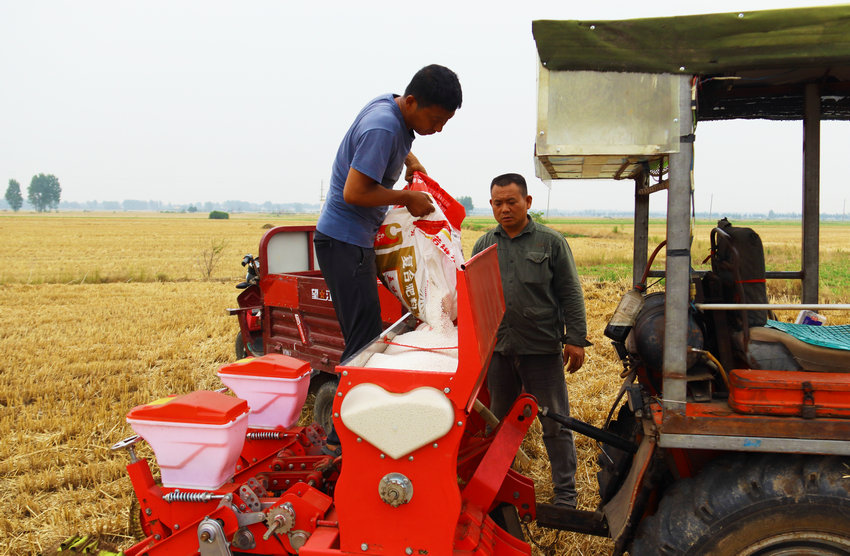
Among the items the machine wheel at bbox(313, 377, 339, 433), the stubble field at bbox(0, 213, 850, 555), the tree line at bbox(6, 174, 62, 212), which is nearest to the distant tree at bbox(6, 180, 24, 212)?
the tree line at bbox(6, 174, 62, 212)

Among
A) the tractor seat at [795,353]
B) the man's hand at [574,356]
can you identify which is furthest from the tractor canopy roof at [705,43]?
the man's hand at [574,356]

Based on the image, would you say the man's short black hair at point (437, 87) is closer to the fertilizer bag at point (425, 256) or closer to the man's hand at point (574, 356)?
the fertilizer bag at point (425, 256)

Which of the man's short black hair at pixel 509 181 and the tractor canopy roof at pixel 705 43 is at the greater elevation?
the tractor canopy roof at pixel 705 43

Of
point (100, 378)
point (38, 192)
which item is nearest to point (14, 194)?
point (38, 192)

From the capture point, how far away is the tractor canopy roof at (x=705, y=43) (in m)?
1.97

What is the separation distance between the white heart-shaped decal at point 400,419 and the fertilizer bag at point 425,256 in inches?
35.0

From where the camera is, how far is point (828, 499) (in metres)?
2.08

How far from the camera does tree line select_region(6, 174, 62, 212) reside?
129 meters

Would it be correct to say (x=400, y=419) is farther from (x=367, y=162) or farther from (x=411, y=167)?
(x=411, y=167)

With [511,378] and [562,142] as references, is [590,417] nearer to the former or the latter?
[511,378]

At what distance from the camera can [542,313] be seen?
3656 mm

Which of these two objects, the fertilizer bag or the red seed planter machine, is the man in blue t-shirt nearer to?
the fertilizer bag

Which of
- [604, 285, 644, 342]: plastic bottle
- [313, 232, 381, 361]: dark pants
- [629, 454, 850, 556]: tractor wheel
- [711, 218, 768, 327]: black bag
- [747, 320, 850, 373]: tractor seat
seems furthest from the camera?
[313, 232, 381, 361]: dark pants

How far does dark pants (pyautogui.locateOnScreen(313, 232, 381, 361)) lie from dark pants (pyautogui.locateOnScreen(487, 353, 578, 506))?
1094mm
